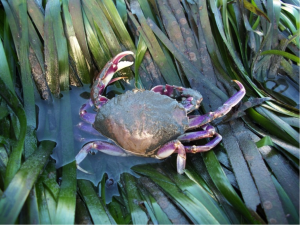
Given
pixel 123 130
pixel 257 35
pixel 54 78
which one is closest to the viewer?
pixel 123 130

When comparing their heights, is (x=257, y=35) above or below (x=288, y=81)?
above

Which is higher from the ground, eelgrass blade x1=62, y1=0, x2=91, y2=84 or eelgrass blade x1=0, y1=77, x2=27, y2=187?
eelgrass blade x1=62, y1=0, x2=91, y2=84

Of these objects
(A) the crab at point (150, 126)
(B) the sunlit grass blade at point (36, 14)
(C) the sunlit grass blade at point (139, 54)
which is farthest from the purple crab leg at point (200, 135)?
(B) the sunlit grass blade at point (36, 14)

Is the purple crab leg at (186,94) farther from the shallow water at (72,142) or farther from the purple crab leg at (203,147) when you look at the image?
the shallow water at (72,142)

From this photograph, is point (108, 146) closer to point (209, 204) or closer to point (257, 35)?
point (209, 204)

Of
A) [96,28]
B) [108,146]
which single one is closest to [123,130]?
[108,146]

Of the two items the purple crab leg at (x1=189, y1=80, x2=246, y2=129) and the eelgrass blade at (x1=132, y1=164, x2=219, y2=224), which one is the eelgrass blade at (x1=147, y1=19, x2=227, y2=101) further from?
the eelgrass blade at (x1=132, y1=164, x2=219, y2=224)

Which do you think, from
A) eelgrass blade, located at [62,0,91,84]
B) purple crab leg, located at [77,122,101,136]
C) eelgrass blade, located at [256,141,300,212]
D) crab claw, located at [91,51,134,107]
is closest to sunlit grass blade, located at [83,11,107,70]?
eelgrass blade, located at [62,0,91,84]

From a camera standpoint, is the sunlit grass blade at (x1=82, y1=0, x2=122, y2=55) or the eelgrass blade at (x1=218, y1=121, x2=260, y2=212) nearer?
the eelgrass blade at (x1=218, y1=121, x2=260, y2=212)
